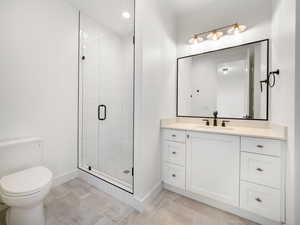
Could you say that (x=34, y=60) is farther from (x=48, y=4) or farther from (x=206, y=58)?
(x=206, y=58)

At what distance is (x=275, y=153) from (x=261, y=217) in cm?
66

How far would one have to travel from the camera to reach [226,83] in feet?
6.57

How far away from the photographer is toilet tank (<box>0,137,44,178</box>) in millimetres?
1384

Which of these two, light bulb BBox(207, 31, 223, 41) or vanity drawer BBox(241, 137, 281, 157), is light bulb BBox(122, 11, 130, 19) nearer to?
light bulb BBox(207, 31, 223, 41)

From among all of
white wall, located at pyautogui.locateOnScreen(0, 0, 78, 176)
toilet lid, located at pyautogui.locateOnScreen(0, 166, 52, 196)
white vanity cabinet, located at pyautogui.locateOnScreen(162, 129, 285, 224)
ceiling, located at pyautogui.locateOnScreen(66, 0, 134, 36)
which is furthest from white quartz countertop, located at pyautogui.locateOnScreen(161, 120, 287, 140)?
ceiling, located at pyautogui.locateOnScreen(66, 0, 134, 36)

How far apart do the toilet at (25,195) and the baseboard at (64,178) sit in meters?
0.68

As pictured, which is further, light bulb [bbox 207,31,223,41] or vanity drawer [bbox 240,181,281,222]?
light bulb [bbox 207,31,223,41]

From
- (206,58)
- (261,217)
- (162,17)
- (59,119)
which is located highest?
(162,17)

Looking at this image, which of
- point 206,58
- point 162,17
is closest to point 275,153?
point 206,58

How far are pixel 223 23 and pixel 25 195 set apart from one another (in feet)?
9.58

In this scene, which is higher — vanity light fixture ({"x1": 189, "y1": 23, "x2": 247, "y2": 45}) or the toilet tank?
vanity light fixture ({"x1": 189, "y1": 23, "x2": 247, "y2": 45})

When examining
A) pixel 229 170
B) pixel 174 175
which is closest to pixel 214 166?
pixel 229 170

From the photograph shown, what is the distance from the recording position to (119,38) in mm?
2602

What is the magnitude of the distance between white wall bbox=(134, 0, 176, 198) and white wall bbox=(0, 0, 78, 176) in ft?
3.95
